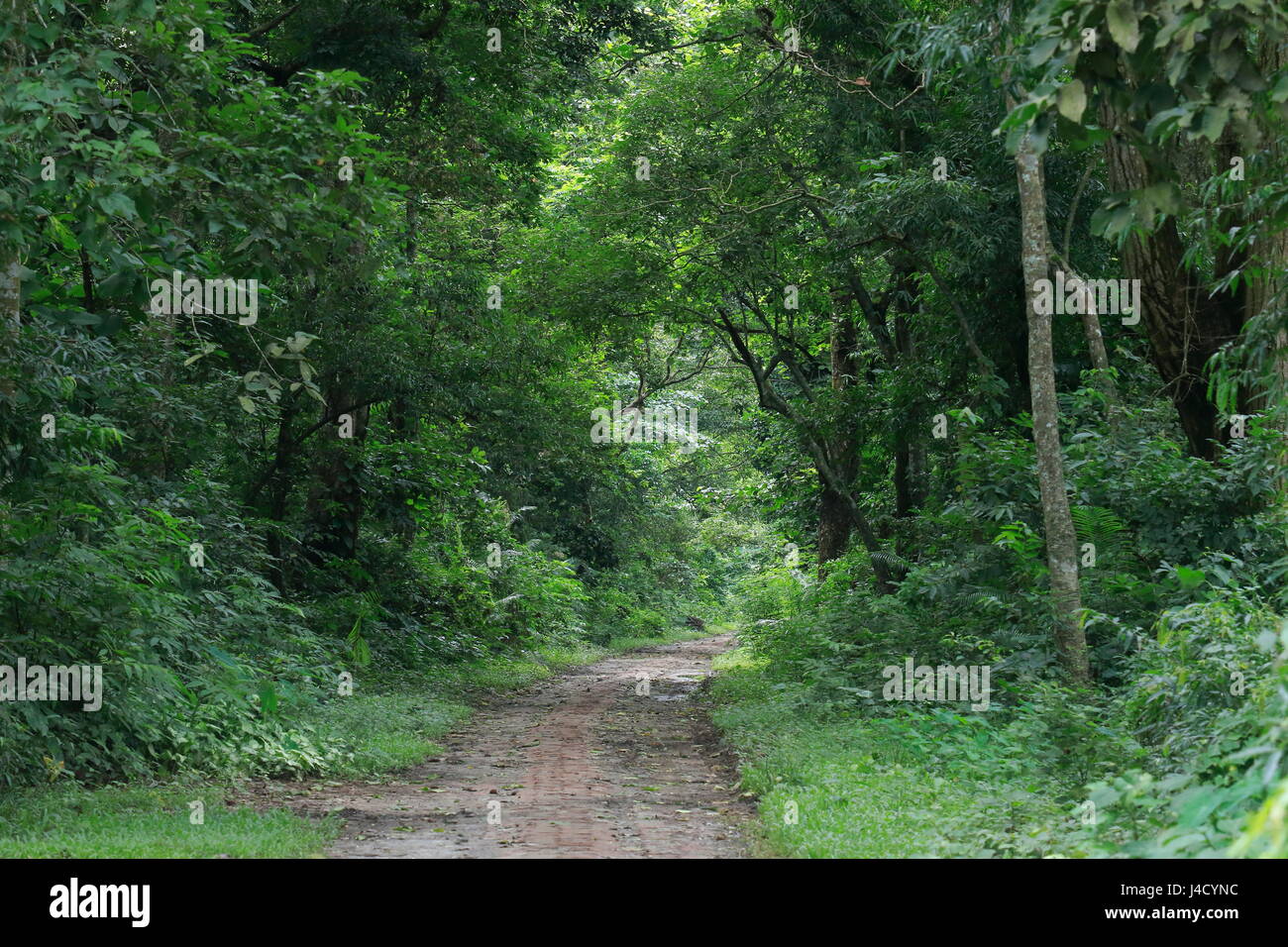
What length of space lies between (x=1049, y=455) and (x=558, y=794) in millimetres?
5398

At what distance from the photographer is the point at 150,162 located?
7543 mm

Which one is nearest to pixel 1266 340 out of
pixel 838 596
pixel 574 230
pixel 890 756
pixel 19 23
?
pixel 890 756

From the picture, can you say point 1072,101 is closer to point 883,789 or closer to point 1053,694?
point 883,789

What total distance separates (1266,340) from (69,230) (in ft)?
29.9

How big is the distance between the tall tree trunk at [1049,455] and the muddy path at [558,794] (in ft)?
10.9

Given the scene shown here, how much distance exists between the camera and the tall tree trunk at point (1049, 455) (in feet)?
33.6

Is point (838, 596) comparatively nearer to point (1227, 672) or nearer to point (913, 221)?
point (913, 221)

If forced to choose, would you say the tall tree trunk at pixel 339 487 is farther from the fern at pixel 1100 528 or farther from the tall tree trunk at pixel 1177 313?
the tall tree trunk at pixel 1177 313

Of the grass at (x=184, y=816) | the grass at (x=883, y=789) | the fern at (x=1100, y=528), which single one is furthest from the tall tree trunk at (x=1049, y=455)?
the grass at (x=184, y=816)

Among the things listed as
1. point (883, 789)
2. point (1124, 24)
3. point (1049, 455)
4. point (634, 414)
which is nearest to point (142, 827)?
point (883, 789)

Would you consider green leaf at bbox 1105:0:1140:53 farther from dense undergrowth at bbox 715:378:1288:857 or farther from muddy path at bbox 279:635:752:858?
muddy path at bbox 279:635:752:858

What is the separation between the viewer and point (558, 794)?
895 centimetres

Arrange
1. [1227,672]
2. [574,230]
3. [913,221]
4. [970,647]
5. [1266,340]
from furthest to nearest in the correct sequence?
1. [574,230]
2. [913,221]
3. [970,647]
4. [1266,340]
5. [1227,672]

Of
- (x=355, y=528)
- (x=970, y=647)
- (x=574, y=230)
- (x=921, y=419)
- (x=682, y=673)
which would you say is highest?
(x=574, y=230)
